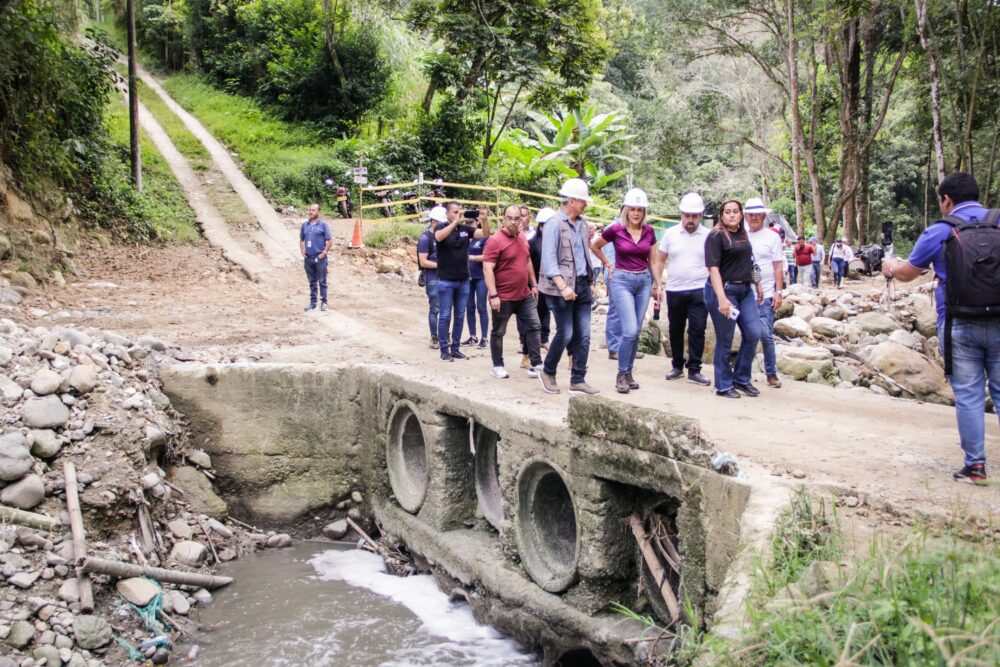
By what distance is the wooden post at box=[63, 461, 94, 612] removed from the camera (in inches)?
266

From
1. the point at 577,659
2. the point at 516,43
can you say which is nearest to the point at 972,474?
the point at 577,659

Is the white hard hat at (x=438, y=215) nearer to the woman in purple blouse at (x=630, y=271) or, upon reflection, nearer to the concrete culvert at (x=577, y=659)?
the woman in purple blouse at (x=630, y=271)

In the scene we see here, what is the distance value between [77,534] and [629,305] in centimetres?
519

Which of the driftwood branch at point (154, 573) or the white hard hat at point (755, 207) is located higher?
the white hard hat at point (755, 207)

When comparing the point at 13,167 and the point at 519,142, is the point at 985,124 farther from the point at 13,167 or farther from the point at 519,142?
the point at 13,167

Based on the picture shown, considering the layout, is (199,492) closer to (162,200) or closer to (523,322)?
(523,322)

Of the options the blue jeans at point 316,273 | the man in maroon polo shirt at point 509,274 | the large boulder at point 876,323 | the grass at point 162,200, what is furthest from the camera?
the grass at point 162,200

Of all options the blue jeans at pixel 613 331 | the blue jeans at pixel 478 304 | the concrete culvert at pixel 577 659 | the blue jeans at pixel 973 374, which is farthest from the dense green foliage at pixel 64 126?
the blue jeans at pixel 973 374

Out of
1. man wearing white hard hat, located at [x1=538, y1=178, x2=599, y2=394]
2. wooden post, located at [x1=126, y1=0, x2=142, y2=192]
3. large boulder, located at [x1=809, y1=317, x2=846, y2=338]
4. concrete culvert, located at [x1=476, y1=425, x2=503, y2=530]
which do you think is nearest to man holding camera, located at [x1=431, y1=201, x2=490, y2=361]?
concrete culvert, located at [x1=476, y1=425, x2=503, y2=530]

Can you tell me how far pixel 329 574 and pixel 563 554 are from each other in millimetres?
2969

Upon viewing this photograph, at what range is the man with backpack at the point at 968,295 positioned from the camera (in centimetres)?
471

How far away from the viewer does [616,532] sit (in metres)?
6.29

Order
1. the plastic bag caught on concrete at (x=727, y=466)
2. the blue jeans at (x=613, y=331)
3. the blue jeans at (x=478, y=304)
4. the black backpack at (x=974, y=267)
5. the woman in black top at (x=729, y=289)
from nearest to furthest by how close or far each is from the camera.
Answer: the black backpack at (x=974, y=267), the plastic bag caught on concrete at (x=727, y=466), the woman in black top at (x=729, y=289), the blue jeans at (x=613, y=331), the blue jeans at (x=478, y=304)

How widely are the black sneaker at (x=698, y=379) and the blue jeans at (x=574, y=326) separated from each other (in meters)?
1.28
